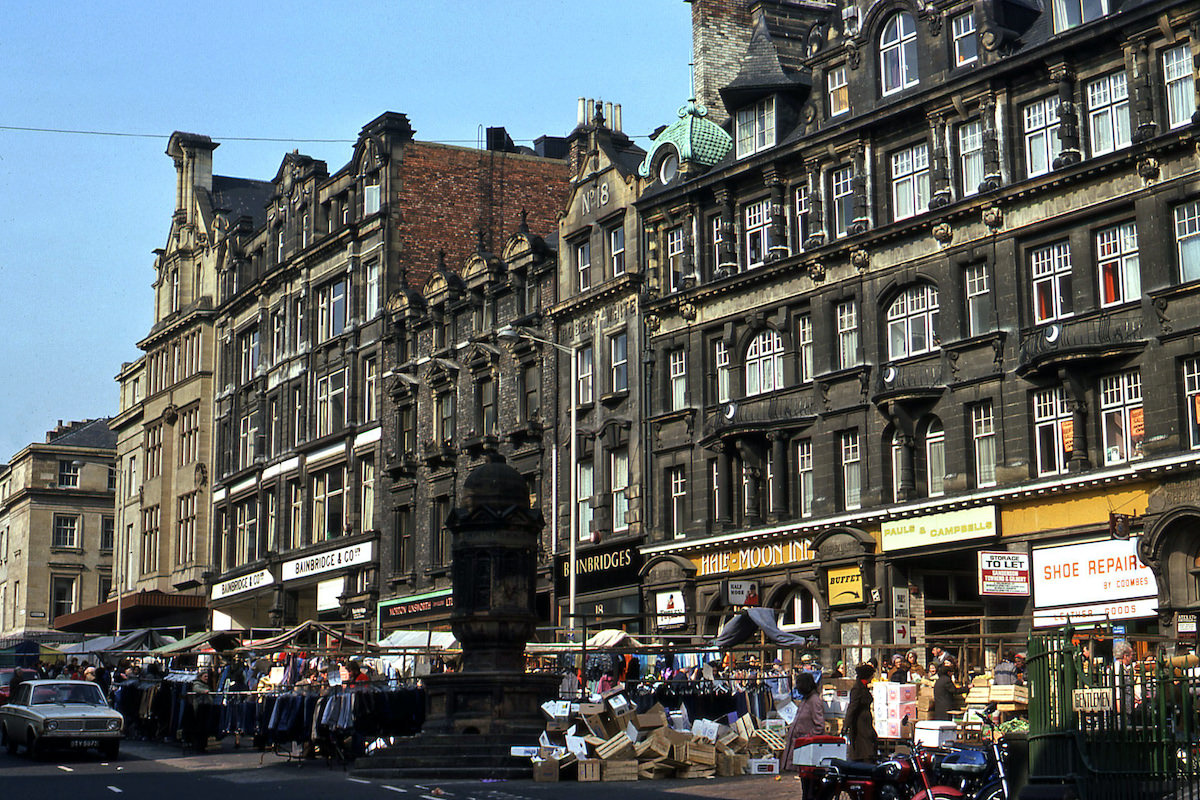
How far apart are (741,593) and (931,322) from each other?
8.33 m

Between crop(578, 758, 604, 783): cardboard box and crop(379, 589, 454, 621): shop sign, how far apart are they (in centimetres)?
2932

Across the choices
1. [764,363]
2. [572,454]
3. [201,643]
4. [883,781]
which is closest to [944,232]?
[764,363]

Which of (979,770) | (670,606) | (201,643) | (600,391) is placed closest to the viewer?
(979,770)

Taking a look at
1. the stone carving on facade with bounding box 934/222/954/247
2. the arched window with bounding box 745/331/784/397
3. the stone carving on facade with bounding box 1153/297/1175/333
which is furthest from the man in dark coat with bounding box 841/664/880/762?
the arched window with bounding box 745/331/784/397

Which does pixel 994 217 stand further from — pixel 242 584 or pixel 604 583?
pixel 242 584

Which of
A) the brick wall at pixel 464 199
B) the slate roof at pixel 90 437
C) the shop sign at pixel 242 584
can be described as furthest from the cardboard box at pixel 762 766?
the slate roof at pixel 90 437

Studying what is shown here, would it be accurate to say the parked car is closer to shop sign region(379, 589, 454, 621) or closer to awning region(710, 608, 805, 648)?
awning region(710, 608, 805, 648)

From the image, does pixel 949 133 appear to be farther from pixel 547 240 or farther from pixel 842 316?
pixel 547 240

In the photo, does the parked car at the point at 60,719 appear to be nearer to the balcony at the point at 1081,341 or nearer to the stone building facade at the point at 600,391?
the stone building facade at the point at 600,391

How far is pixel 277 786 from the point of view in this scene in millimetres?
26047

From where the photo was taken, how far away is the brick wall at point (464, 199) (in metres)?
64.4

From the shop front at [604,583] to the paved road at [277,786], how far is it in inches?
708

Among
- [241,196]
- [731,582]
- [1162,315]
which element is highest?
[241,196]

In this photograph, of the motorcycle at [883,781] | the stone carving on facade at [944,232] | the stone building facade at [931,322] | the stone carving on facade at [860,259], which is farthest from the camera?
the stone carving on facade at [860,259]
